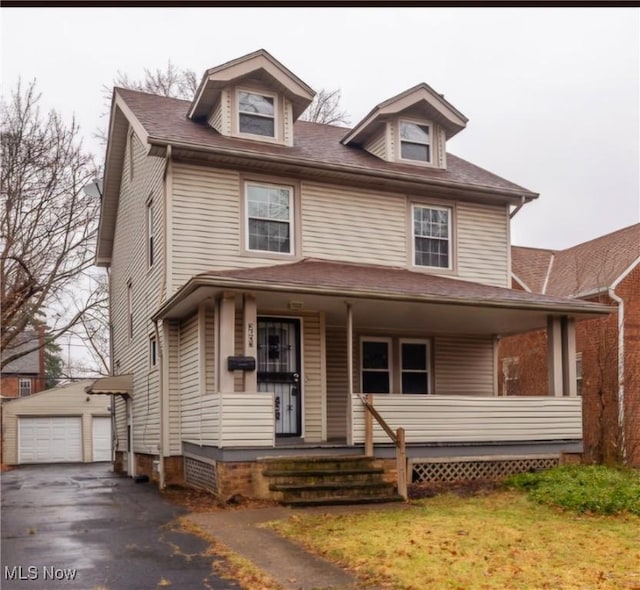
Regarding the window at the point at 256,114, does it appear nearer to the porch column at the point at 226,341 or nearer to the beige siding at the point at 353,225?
the beige siding at the point at 353,225

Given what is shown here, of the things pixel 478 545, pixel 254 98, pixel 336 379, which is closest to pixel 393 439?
pixel 478 545

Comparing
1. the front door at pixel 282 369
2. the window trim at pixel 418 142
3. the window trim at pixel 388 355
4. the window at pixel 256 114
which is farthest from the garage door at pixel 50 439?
the window trim at pixel 418 142

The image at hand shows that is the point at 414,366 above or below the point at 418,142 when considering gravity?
below

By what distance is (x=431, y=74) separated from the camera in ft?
123

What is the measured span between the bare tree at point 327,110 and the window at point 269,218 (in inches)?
613

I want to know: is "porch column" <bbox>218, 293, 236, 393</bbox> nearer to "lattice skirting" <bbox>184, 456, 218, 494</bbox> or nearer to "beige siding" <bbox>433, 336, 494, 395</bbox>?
"lattice skirting" <bbox>184, 456, 218, 494</bbox>

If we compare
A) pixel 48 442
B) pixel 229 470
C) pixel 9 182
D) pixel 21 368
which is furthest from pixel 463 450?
pixel 21 368

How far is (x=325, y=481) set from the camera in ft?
36.4

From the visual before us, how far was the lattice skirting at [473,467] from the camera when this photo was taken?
12.9 meters

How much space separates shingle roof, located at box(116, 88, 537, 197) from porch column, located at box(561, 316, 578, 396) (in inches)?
136

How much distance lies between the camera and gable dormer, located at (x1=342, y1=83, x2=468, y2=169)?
1620 centimetres

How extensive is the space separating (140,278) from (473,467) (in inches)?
322

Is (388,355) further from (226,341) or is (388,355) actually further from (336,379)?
(226,341)

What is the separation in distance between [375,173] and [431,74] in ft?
80.0
